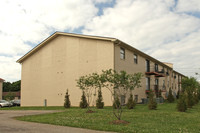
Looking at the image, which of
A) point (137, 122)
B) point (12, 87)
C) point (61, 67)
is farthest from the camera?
point (12, 87)

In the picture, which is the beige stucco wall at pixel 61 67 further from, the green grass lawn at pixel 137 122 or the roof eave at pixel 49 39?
the green grass lawn at pixel 137 122

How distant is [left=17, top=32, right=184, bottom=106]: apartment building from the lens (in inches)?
957

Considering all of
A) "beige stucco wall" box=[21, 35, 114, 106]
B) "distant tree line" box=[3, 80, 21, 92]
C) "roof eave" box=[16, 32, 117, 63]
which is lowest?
"distant tree line" box=[3, 80, 21, 92]

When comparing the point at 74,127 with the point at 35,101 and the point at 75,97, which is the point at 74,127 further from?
the point at 35,101

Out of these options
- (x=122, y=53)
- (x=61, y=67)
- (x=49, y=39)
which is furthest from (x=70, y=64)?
(x=122, y=53)

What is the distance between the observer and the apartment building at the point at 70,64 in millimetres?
24297

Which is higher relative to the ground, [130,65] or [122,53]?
[122,53]

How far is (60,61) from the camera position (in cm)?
2841

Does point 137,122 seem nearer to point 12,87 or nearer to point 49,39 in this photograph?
point 49,39

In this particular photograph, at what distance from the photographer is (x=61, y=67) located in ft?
92.4

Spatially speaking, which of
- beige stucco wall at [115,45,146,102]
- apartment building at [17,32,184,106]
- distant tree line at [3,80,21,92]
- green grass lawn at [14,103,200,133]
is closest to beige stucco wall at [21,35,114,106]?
apartment building at [17,32,184,106]

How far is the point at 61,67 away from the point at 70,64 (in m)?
1.72

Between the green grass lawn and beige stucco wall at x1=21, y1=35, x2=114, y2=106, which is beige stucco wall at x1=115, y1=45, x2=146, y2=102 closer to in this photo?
beige stucco wall at x1=21, y1=35, x2=114, y2=106

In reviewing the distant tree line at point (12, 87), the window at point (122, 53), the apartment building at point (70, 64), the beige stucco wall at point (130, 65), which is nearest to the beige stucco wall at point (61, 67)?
the apartment building at point (70, 64)
